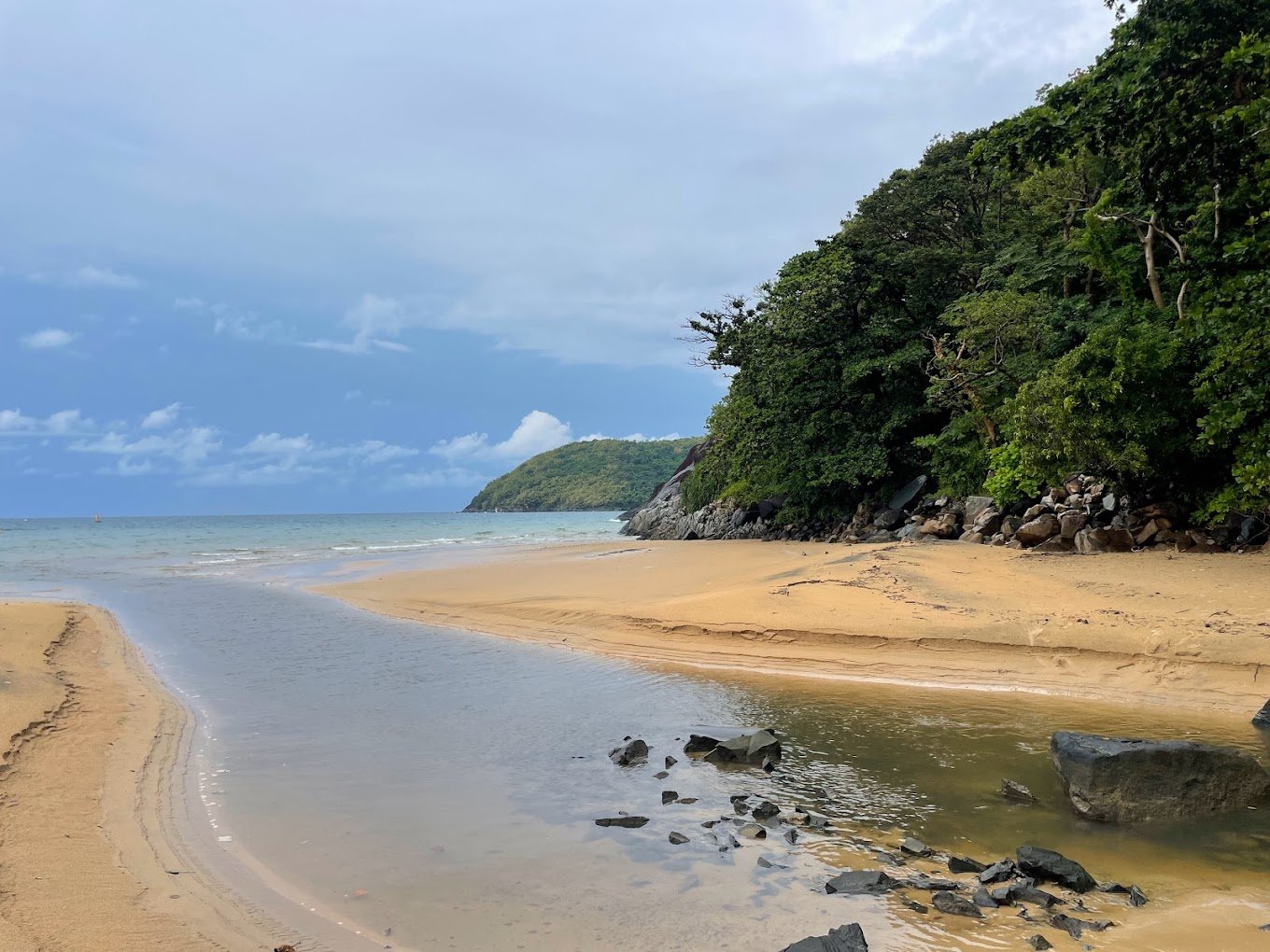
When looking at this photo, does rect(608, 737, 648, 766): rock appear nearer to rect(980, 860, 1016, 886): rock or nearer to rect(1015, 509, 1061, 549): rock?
rect(980, 860, 1016, 886): rock

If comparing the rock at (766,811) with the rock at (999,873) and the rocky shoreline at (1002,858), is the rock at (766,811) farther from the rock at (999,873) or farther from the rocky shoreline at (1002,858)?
the rock at (999,873)

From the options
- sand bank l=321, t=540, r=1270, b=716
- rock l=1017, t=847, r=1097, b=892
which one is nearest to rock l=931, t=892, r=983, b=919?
rock l=1017, t=847, r=1097, b=892

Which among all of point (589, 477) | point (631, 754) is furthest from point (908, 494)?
point (589, 477)

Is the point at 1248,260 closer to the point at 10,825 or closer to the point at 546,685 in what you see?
the point at 546,685

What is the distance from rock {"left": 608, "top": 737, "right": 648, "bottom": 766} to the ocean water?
0.59ft

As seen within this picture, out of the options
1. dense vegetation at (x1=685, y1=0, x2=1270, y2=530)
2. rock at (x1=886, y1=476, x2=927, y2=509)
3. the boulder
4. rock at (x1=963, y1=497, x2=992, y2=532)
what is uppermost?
dense vegetation at (x1=685, y1=0, x2=1270, y2=530)

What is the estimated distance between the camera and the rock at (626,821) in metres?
5.82

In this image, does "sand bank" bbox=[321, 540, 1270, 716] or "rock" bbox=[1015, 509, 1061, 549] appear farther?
"rock" bbox=[1015, 509, 1061, 549]

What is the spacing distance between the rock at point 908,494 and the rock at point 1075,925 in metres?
24.0

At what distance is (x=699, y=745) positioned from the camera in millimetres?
7672

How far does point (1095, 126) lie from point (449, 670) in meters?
14.2

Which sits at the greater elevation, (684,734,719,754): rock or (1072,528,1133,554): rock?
(1072,528,1133,554): rock

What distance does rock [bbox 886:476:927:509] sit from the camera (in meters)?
26.9

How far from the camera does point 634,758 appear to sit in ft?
24.1
